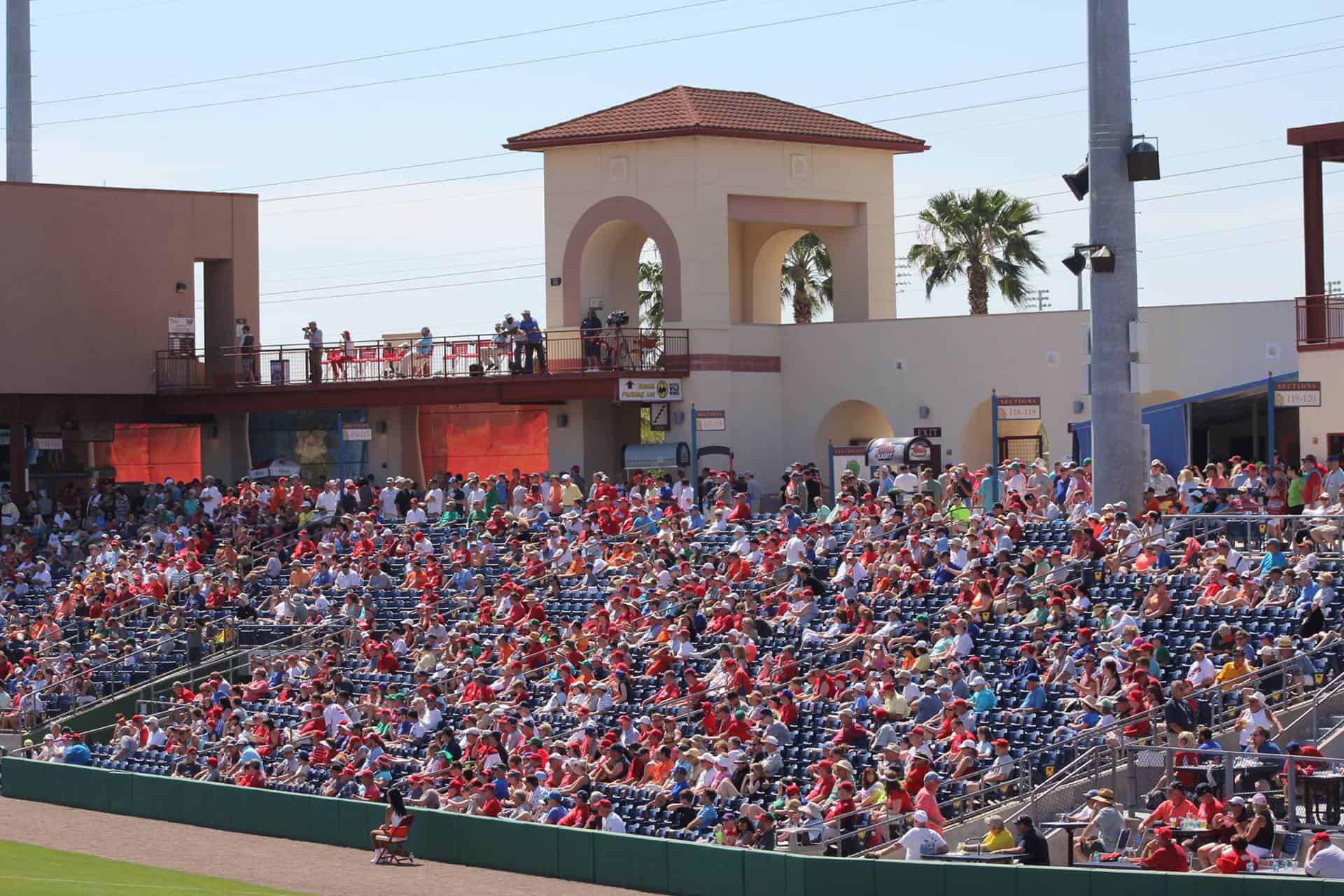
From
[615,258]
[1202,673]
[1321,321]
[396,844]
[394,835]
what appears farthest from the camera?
[615,258]

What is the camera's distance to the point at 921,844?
62.7 feet

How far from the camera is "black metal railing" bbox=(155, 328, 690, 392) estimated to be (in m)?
38.9

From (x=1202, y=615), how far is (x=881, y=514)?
6730 millimetres

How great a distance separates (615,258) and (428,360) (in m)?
4.32

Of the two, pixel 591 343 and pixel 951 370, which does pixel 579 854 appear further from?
pixel 591 343

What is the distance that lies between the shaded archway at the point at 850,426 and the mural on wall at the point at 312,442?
1015cm

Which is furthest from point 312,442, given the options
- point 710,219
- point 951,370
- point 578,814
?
point 578,814

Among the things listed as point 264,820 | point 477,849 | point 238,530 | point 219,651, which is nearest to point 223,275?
point 238,530

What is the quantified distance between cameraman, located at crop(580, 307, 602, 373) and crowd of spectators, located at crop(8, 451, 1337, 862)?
3.22m

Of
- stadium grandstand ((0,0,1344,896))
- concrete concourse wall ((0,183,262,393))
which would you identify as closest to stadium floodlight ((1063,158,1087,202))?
stadium grandstand ((0,0,1344,896))

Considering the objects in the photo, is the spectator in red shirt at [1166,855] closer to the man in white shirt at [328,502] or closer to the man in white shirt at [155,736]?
the man in white shirt at [155,736]

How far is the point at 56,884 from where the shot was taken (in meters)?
21.9

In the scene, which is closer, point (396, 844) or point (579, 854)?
point (579, 854)

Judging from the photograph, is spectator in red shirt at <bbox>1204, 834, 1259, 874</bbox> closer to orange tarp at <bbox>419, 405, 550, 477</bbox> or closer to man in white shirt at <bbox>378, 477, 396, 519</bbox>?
man in white shirt at <bbox>378, 477, 396, 519</bbox>
